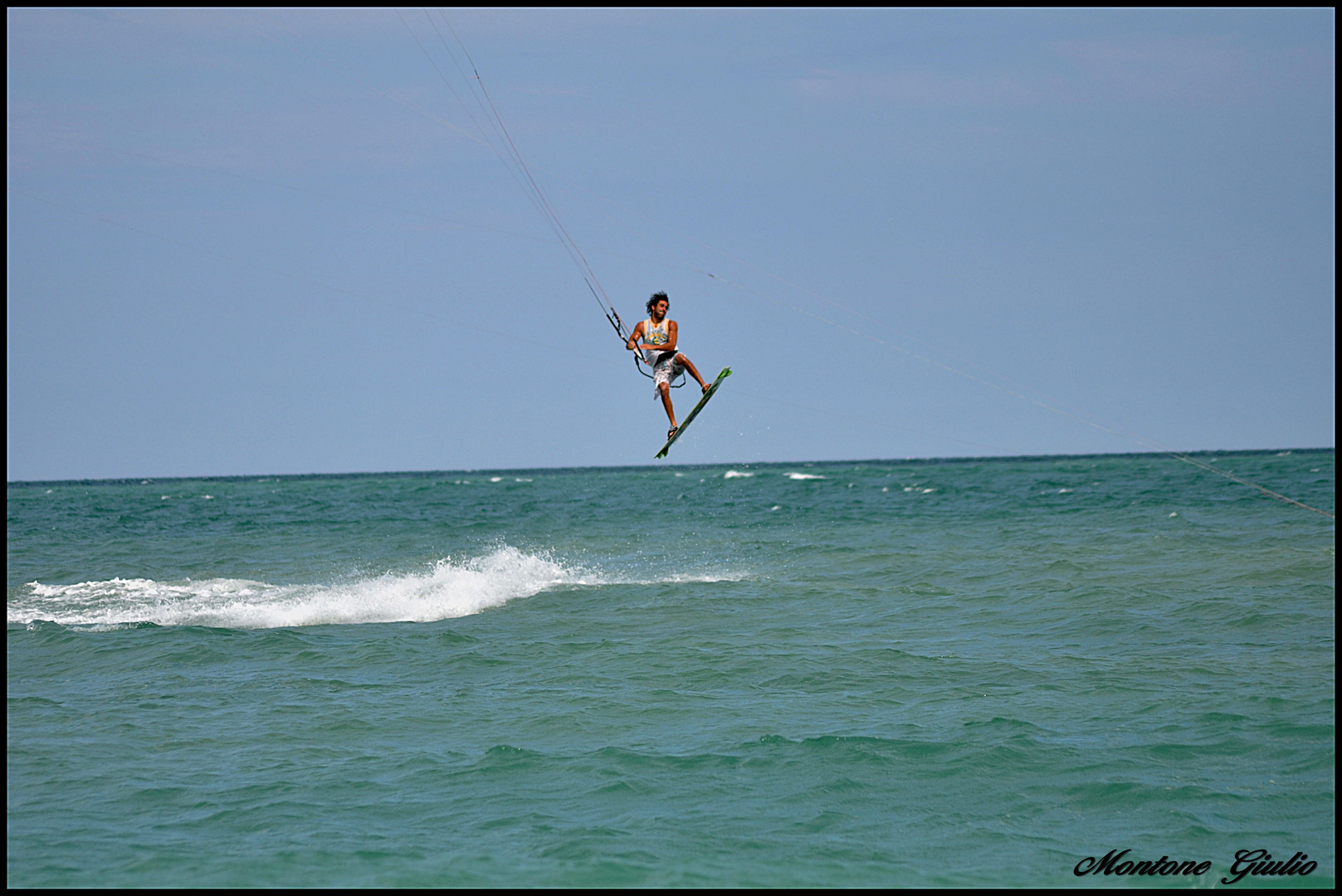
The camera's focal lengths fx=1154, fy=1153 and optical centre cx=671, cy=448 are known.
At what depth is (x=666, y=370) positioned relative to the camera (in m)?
14.7

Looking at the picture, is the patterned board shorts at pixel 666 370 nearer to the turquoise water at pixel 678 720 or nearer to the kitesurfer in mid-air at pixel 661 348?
the kitesurfer in mid-air at pixel 661 348

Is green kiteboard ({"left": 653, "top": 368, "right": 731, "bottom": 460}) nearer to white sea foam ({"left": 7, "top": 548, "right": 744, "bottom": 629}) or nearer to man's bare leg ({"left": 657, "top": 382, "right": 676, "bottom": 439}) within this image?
man's bare leg ({"left": 657, "top": 382, "right": 676, "bottom": 439})

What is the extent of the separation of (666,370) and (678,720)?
15.1ft

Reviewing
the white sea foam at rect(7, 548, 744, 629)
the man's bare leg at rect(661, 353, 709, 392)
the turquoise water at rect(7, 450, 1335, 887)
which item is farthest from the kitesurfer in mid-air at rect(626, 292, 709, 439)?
the white sea foam at rect(7, 548, 744, 629)

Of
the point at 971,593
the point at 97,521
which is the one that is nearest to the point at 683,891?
the point at 971,593

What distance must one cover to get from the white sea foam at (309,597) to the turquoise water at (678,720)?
0.12 meters

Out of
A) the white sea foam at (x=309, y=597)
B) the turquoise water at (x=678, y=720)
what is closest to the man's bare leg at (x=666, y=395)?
the turquoise water at (x=678, y=720)

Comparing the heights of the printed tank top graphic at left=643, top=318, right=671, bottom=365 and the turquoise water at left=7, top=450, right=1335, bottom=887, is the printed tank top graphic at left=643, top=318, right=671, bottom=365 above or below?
above

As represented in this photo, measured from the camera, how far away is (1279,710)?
11758 millimetres

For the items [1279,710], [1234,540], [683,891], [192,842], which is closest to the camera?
[683,891]

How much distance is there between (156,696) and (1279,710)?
12.5 meters

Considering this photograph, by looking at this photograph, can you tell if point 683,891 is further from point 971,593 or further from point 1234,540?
point 1234,540

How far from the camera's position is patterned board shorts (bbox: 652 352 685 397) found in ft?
48.1

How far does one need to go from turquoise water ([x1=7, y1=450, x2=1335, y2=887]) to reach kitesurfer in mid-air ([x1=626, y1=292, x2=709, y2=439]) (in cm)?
367
